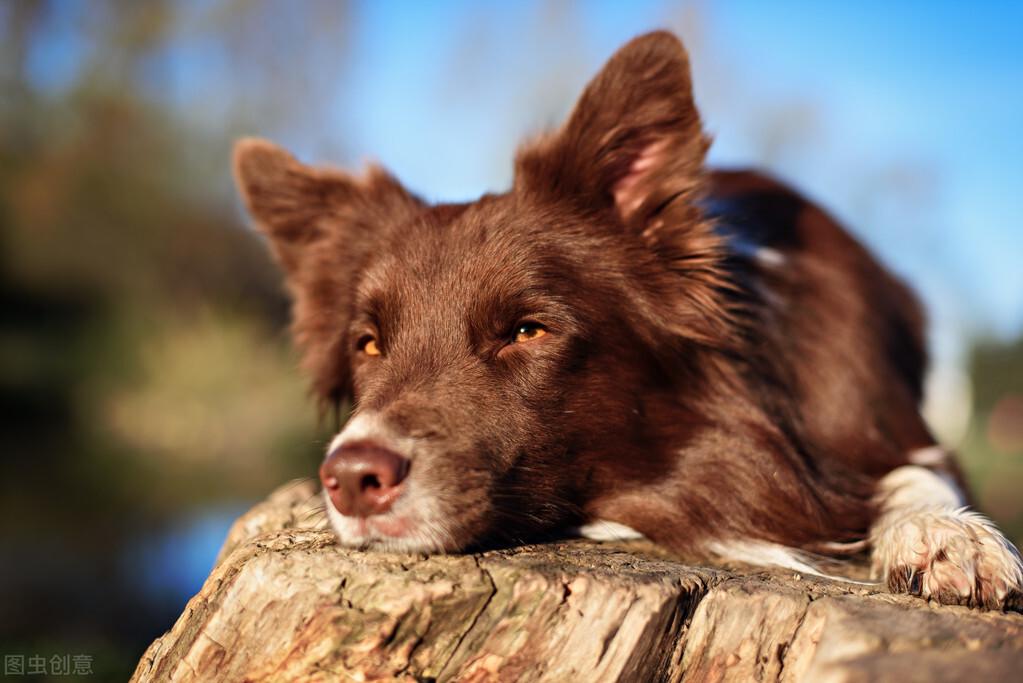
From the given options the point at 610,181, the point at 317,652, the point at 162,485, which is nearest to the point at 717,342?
the point at 610,181

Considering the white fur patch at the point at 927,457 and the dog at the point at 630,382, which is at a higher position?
the dog at the point at 630,382

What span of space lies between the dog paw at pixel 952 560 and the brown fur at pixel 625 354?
47 centimetres

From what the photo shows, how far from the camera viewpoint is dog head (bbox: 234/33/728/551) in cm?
331

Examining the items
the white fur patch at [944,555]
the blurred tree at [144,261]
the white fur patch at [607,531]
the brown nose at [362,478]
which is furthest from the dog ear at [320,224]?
the blurred tree at [144,261]

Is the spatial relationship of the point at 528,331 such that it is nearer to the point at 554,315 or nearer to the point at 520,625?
the point at 554,315

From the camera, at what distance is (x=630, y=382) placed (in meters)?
3.81

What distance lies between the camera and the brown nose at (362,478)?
2918mm

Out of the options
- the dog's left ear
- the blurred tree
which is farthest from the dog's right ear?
the blurred tree

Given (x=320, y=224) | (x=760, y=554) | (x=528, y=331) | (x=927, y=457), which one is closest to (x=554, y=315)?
(x=528, y=331)

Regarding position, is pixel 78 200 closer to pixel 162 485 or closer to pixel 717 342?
pixel 162 485

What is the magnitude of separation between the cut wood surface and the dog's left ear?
1.78 metres

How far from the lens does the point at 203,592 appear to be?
2961mm

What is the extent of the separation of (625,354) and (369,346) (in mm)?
1082

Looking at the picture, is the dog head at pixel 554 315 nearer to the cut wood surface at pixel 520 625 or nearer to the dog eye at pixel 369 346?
the dog eye at pixel 369 346
